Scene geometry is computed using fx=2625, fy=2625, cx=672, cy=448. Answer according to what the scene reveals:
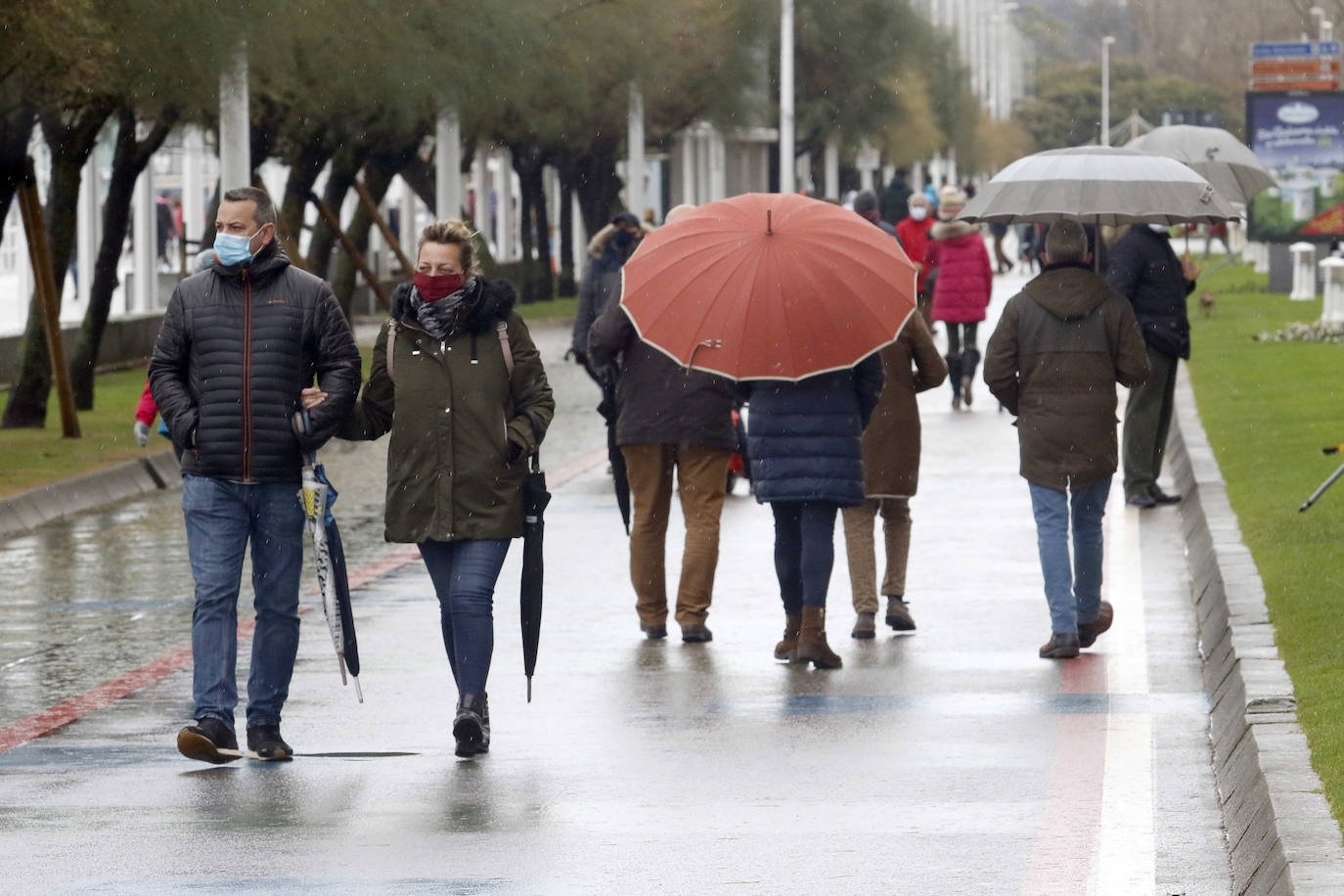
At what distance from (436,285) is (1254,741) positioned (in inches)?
110

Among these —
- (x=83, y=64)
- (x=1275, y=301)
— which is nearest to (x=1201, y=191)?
(x=83, y=64)

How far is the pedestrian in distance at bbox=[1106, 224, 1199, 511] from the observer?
14.1m

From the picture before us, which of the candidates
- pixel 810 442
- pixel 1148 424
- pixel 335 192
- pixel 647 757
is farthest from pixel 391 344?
pixel 335 192

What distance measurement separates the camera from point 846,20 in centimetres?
6462

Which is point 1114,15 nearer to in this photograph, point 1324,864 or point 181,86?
point 181,86

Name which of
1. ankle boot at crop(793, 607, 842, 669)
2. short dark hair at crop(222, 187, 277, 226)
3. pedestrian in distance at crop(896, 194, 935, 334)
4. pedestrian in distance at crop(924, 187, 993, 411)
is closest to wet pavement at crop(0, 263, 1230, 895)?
ankle boot at crop(793, 607, 842, 669)

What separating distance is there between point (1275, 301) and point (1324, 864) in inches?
1314

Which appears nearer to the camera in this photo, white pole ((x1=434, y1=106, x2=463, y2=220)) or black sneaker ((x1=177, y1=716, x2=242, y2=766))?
black sneaker ((x1=177, y1=716, x2=242, y2=766))

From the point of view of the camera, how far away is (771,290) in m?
9.48

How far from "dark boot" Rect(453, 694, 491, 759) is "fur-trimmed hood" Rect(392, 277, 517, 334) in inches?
45.1

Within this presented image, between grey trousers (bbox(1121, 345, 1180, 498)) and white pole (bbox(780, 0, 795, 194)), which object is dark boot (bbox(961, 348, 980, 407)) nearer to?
grey trousers (bbox(1121, 345, 1180, 498))

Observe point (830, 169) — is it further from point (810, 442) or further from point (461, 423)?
point (461, 423)

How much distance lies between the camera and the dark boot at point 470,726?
799 centimetres

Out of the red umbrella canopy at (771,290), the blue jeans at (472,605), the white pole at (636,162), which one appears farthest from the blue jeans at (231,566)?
the white pole at (636,162)
